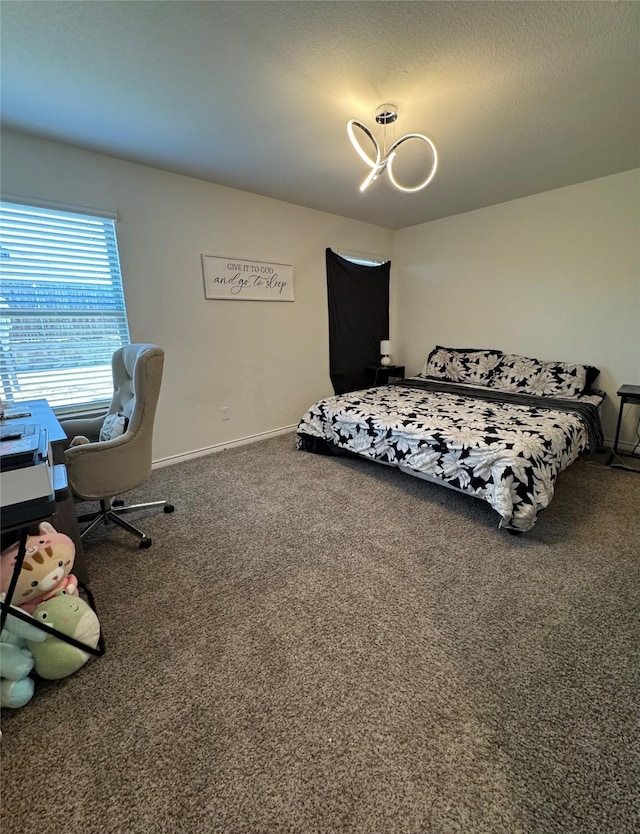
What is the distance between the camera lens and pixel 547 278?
3613 millimetres

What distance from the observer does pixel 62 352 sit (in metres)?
2.62

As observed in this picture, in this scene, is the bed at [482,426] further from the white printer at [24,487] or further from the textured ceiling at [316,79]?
the white printer at [24,487]

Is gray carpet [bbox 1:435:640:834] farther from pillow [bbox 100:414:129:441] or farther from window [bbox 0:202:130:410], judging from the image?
window [bbox 0:202:130:410]

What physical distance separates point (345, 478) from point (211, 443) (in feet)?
4.75

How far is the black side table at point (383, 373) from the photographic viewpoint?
469 centimetres

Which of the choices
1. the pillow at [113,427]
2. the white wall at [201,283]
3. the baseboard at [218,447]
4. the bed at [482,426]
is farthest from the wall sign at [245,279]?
the pillow at [113,427]

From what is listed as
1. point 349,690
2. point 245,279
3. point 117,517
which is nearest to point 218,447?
point 117,517

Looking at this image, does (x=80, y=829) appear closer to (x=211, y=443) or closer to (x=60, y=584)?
(x=60, y=584)

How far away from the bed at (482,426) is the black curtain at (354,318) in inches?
30.7

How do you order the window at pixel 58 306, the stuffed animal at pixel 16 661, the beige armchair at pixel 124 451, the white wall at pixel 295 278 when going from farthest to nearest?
the white wall at pixel 295 278 → the window at pixel 58 306 → the beige armchair at pixel 124 451 → the stuffed animal at pixel 16 661

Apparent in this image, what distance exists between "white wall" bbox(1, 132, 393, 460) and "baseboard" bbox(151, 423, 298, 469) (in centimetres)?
4

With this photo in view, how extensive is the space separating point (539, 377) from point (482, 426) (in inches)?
59.5

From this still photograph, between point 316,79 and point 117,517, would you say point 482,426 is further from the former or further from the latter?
point 117,517

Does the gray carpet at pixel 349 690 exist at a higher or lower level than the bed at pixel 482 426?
lower
